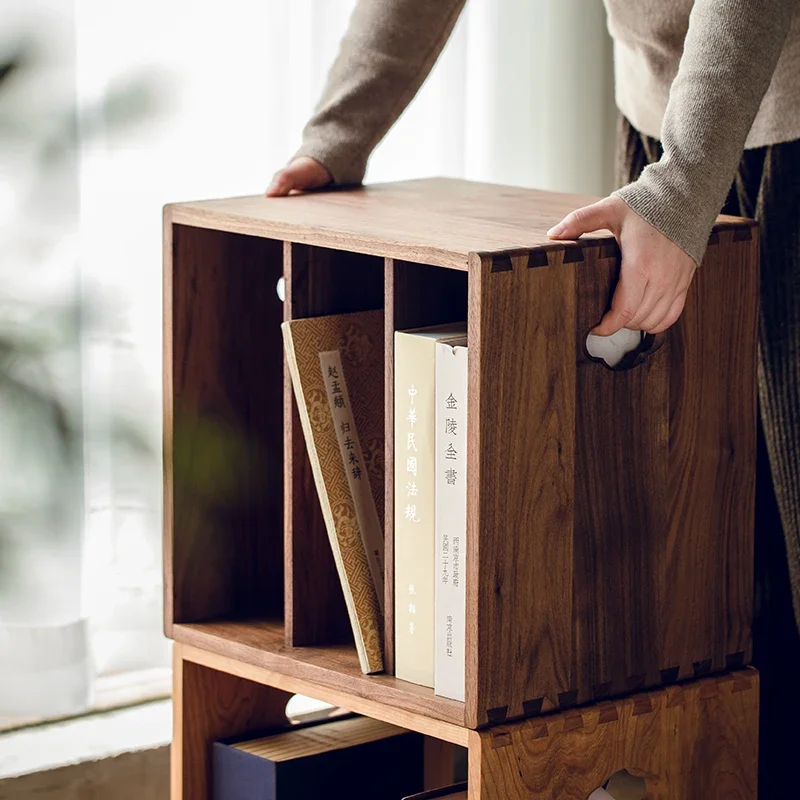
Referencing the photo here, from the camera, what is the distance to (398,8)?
1326mm

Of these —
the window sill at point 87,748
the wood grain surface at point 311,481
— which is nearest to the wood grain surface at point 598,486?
the wood grain surface at point 311,481

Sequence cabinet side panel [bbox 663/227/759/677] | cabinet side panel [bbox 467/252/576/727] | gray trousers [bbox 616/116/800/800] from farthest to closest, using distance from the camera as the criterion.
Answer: gray trousers [bbox 616/116/800/800] → cabinet side panel [bbox 663/227/759/677] → cabinet side panel [bbox 467/252/576/727]

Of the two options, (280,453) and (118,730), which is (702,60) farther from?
(118,730)

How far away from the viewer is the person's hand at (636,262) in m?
1.00

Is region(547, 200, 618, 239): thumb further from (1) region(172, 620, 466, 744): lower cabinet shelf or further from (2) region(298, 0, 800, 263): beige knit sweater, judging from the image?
(1) region(172, 620, 466, 744): lower cabinet shelf

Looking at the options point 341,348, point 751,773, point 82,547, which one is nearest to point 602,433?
point 341,348

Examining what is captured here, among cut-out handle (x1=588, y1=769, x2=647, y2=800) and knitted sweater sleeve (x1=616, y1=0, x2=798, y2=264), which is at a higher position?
knitted sweater sleeve (x1=616, y1=0, x2=798, y2=264)

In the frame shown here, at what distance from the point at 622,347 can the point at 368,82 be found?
1.40 feet

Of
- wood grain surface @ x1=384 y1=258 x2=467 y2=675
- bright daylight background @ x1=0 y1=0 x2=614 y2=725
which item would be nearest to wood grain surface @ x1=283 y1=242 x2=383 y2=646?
wood grain surface @ x1=384 y1=258 x2=467 y2=675

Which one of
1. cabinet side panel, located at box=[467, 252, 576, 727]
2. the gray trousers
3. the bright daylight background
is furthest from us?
the bright daylight background

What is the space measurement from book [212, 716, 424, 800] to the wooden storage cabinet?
4.8 inches

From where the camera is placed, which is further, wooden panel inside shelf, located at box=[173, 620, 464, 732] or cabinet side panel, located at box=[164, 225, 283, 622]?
cabinet side panel, located at box=[164, 225, 283, 622]

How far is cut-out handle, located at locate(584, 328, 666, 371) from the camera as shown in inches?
41.3

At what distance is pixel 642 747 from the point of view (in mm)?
1104
